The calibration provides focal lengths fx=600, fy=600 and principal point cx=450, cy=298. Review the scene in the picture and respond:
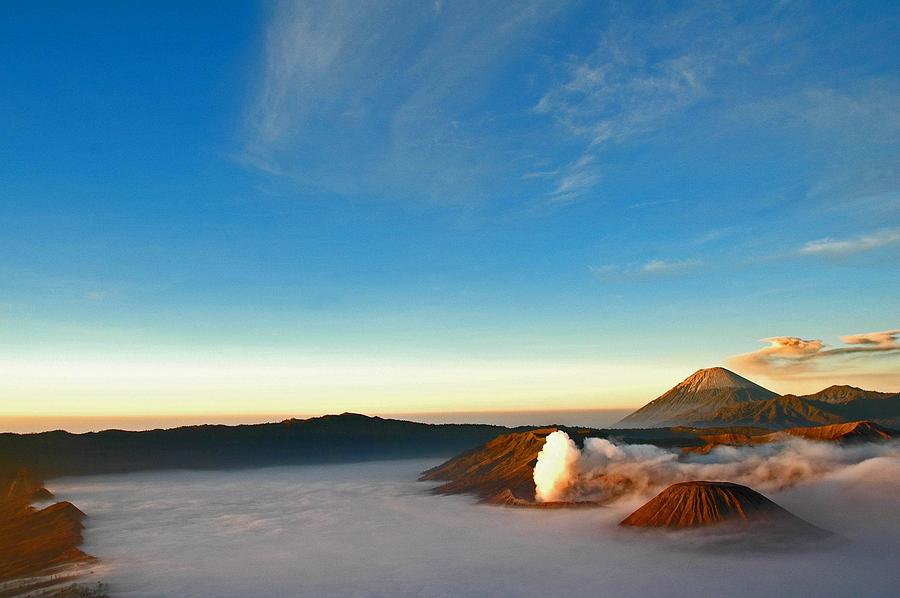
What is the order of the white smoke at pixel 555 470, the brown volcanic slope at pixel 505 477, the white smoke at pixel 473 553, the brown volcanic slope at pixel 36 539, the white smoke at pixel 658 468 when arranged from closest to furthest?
the white smoke at pixel 473 553
the brown volcanic slope at pixel 36 539
the white smoke at pixel 658 468
the white smoke at pixel 555 470
the brown volcanic slope at pixel 505 477

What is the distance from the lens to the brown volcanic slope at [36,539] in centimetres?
9125

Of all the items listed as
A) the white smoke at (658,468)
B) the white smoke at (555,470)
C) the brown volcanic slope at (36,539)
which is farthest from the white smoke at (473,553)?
the white smoke at (555,470)

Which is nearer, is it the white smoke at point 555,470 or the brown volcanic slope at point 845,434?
the white smoke at point 555,470

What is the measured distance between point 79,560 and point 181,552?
17733 millimetres

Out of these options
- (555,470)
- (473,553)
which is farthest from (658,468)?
(473,553)

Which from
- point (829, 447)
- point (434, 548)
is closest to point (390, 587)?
point (434, 548)

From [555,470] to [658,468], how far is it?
83.4ft

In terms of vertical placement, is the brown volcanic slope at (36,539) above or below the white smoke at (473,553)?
above

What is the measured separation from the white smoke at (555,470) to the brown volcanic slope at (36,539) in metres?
97.4

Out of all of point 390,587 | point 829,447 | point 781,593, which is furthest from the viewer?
point 829,447

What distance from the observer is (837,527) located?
11306 cm

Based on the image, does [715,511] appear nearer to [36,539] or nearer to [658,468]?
[658,468]

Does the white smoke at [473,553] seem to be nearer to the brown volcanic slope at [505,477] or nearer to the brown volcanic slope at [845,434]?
the brown volcanic slope at [505,477]

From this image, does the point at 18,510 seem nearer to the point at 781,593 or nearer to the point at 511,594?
the point at 511,594
